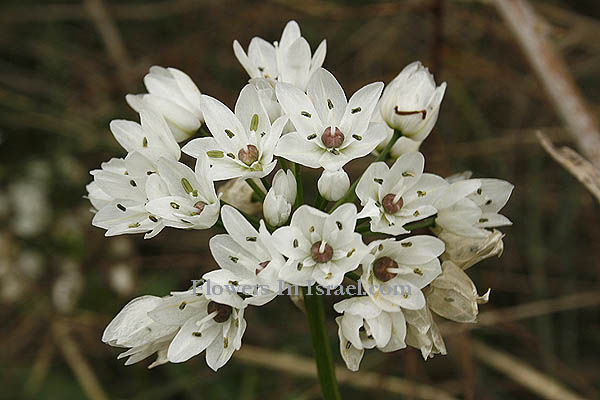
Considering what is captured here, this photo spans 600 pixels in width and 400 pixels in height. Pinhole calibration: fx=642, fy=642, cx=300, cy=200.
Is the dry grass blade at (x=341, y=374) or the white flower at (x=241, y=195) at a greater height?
the white flower at (x=241, y=195)

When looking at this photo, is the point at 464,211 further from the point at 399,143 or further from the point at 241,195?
the point at 241,195

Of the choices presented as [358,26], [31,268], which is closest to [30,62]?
[31,268]

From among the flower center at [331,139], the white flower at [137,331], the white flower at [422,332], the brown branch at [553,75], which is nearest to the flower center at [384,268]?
the white flower at [422,332]

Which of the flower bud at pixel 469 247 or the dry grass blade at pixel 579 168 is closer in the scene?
the flower bud at pixel 469 247

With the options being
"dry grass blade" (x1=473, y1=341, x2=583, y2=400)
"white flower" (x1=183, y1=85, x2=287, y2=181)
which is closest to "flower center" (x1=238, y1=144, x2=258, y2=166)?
"white flower" (x1=183, y1=85, x2=287, y2=181)

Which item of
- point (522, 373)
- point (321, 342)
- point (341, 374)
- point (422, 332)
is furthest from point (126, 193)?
point (522, 373)

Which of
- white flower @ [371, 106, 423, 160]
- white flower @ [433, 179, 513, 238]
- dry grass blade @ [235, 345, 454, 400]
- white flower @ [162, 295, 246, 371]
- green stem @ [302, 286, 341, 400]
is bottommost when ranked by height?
dry grass blade @ [235, 345, 454, 400]

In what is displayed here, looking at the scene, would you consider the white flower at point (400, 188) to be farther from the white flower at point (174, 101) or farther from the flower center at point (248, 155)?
the white flower at point (174, 101)

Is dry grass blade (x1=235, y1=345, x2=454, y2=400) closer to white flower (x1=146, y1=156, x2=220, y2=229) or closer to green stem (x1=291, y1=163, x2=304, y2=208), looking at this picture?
green stem (x1=291, y1=163, x2=304, y2=208)
